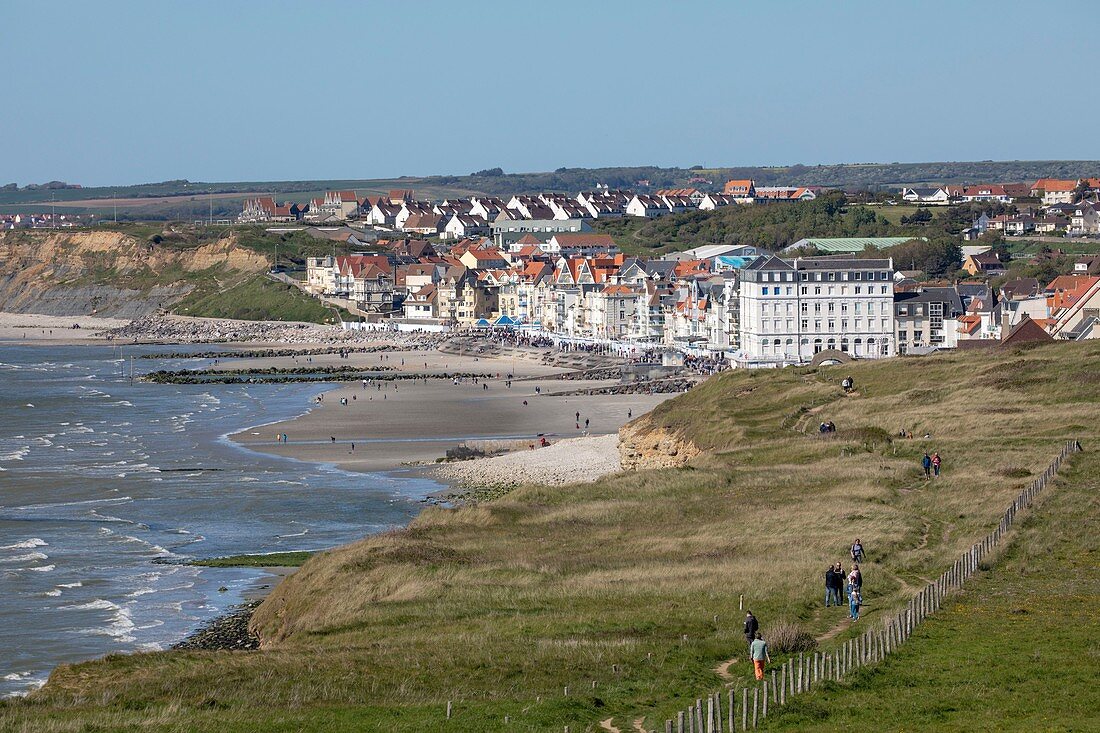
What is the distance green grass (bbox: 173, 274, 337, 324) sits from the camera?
156 metres

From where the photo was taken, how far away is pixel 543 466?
55969 mm

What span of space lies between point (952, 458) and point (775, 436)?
9.10 meters

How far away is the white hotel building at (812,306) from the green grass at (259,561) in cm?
5054

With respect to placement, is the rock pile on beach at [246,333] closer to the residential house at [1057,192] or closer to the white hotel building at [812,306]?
the white hotel building at [812,306]

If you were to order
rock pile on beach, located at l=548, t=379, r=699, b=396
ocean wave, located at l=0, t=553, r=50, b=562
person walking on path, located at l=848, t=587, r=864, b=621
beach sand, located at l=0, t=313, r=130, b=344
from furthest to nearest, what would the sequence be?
1. beach sand, located at l=0, t=313, r=130, b=344
2. rock pile on beach, located at l=548, t=379, r=699, b=396
3. ocean wave, located at l=0, t=553, r=50, b=562
4. person walking on path, located at l=848, t=587, r=864, b=621

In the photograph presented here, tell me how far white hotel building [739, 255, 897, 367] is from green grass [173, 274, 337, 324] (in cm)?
7104

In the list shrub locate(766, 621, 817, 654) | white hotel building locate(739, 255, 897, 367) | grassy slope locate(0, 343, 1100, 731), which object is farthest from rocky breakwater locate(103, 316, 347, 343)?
shrub locate(766, 621, 817, 654)

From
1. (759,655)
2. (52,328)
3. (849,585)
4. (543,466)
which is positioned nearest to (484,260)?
(52,328)

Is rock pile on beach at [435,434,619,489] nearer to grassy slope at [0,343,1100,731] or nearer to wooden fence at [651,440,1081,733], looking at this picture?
grassy slope at [0,343,1100,731]

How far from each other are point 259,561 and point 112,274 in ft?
509

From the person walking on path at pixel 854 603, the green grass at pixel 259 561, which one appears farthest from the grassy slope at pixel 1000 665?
the green grass at pixel 259 561

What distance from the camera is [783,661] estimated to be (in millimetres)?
21688

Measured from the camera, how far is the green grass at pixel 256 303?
6161 inches

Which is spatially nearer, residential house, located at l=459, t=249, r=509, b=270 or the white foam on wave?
the white foam on wave
